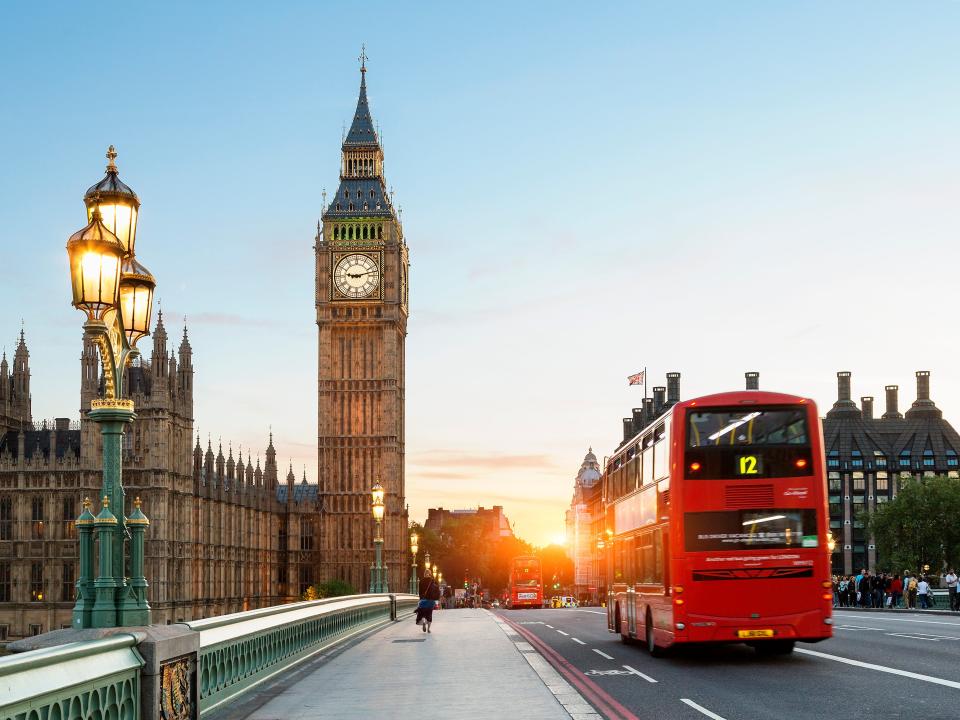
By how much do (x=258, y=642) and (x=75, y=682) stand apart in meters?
Result: 11.2

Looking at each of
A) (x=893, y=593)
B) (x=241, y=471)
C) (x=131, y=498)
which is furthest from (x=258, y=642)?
(x=241, y=471)

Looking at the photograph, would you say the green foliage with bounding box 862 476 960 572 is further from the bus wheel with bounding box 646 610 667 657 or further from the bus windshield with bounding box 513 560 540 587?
the bus wheel with bounding box 646 610 667 657

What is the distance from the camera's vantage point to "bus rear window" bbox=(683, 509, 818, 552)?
2111cm

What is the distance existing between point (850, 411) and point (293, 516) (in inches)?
2540

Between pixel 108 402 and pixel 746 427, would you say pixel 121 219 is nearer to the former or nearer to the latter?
pixel 108 402

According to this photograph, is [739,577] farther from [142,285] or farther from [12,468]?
[12,468]

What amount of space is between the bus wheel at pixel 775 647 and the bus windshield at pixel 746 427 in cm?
448

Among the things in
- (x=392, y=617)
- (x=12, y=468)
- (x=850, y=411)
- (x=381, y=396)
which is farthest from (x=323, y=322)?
(x=392, y=617)

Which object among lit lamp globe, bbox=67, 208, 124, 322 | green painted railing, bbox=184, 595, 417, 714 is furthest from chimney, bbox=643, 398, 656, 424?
lit lamp globe, bbox=67, 208, 124, 322

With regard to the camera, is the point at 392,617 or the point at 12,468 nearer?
the point at 392,617

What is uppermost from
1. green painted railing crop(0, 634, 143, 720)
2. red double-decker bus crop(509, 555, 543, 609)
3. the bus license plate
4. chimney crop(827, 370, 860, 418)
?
chimney crop(827, 370, 860, 418)

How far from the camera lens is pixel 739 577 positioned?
69.9ft

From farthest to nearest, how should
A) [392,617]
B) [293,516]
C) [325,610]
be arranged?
[293,516] → [392,617] → [325,610]

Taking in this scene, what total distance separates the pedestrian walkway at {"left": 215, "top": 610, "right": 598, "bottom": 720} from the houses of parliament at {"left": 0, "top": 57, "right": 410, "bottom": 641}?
5425 centimetres
